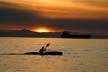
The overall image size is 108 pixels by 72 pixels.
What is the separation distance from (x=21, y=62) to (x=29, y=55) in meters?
13.8

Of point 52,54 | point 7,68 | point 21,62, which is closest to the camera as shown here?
point 7,68

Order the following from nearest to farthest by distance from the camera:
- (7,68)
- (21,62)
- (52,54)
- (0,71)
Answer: (0,71) < (7,68) < (21,62) < (52,54)

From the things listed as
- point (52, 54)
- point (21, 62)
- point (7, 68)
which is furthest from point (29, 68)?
point (52, 54)

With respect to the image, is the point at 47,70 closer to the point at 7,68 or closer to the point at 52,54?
the point at 7,68

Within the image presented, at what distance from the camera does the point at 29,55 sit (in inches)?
3115

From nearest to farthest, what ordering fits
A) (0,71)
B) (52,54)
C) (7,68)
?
(0,71) → (7,68) → (52,54)

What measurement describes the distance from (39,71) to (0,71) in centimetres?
471

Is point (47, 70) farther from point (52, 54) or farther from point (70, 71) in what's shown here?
point (52, 54)

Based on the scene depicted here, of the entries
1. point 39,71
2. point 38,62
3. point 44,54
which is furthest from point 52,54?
point 39,71

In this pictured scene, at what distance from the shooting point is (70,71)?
176 feet

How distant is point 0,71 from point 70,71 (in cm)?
859

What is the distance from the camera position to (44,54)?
249 ft

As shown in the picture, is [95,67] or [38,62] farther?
[38,62]

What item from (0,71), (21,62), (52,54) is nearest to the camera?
(0,71)
